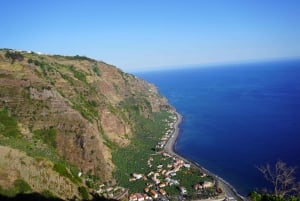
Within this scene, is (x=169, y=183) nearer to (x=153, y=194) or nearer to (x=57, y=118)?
(x=153, y=194)

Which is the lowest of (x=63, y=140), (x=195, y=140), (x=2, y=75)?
(x=195, y=140)

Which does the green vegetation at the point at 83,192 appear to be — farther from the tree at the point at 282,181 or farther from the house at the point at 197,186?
the house at the point at 197,186

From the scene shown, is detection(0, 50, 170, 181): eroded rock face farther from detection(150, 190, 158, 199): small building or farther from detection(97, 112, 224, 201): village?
detection(150, 190, 158, 199): small building

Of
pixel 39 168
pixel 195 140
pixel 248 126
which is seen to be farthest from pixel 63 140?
pixel 248 126

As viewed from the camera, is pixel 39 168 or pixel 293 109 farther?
pixel 293 109

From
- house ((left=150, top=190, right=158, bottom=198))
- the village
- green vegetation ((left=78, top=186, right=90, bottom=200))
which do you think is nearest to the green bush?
green vegetation ((left=78, top=186, right=90, bottom=200))

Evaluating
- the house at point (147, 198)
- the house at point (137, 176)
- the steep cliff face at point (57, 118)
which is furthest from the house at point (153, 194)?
the steep cliff face at point (57, 118)

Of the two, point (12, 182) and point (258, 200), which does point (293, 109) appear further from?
point (12, 182)

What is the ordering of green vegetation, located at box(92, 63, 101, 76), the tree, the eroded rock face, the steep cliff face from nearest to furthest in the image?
1. the tree
2. the steep cliff face
3. the eroded rock face
4. green vegetation, located at box(92, 63, 101, 76)
